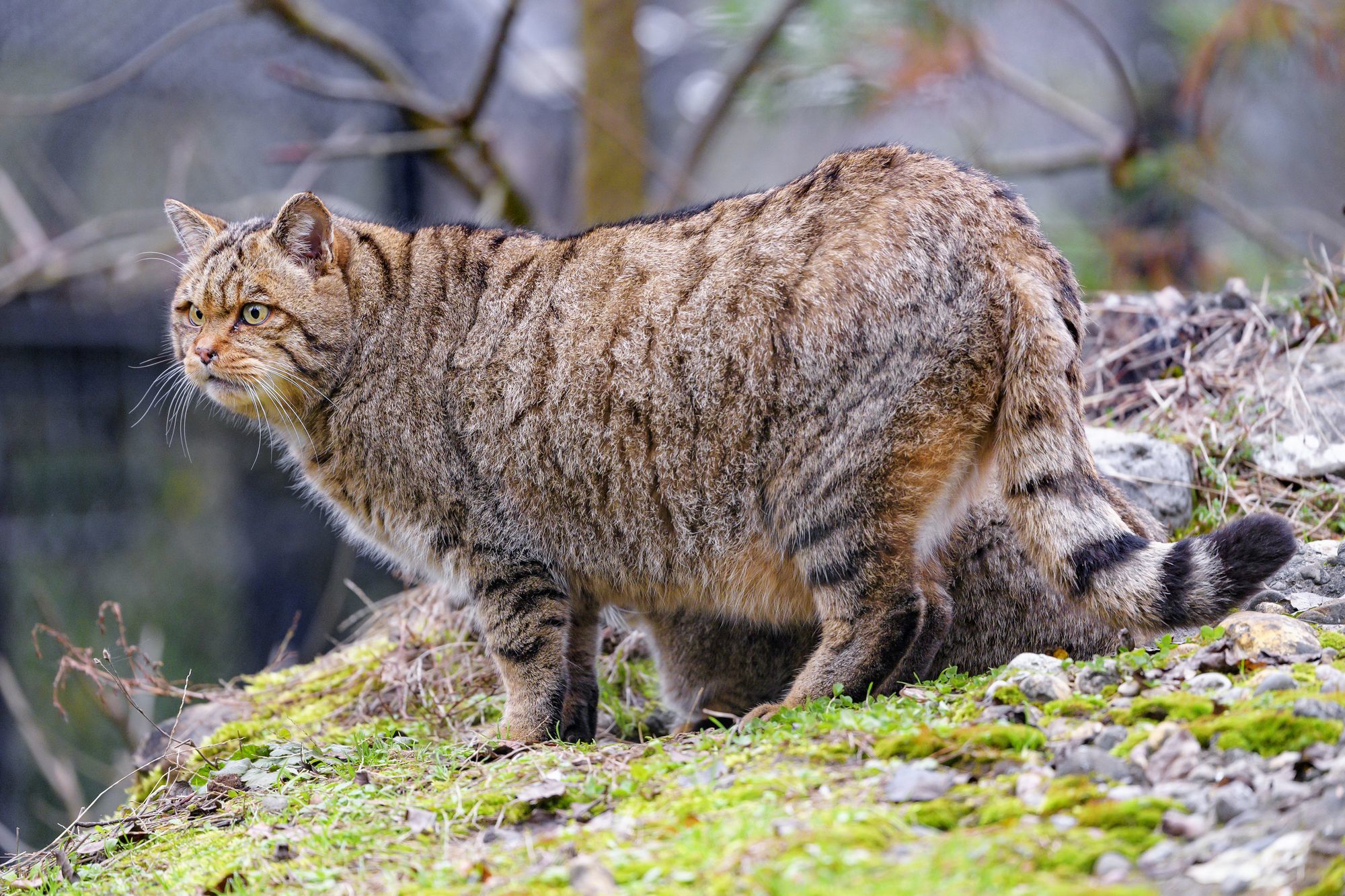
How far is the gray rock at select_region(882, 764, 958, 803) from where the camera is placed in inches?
87.4

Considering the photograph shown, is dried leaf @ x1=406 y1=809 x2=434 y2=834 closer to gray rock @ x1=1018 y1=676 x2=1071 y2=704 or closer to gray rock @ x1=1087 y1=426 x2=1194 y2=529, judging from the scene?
gray rock @ x1=1018 y1=676 x2=1071 y2=704

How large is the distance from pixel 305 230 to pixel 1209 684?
3123mm

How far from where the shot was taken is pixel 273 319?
3.88 metres

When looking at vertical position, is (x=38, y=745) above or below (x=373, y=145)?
below

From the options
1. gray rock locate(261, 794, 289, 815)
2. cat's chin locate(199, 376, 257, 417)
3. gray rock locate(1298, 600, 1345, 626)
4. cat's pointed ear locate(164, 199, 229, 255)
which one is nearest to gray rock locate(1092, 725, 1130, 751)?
gray rock locate(1298, 600, 1345, 626)

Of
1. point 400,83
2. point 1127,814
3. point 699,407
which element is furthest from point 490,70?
point 1127,814

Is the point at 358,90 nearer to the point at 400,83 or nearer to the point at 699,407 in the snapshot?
the point at 400,83

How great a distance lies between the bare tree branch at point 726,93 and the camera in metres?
7.28

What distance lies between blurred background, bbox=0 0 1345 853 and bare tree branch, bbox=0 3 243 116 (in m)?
0.02

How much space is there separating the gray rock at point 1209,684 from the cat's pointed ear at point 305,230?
303cm

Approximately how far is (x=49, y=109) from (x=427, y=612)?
3653 millimetres

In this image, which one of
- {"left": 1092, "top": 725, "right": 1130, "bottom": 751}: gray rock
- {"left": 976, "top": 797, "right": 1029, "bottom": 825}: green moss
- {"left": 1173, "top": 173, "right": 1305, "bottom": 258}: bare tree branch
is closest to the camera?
{"left": 976, "top": 797, "right": 1029, "bottom": 825}: green moss

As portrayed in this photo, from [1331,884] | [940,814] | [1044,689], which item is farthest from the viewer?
[1044,689]

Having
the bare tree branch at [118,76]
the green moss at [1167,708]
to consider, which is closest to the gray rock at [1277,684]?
the green moss at [1167,708]
